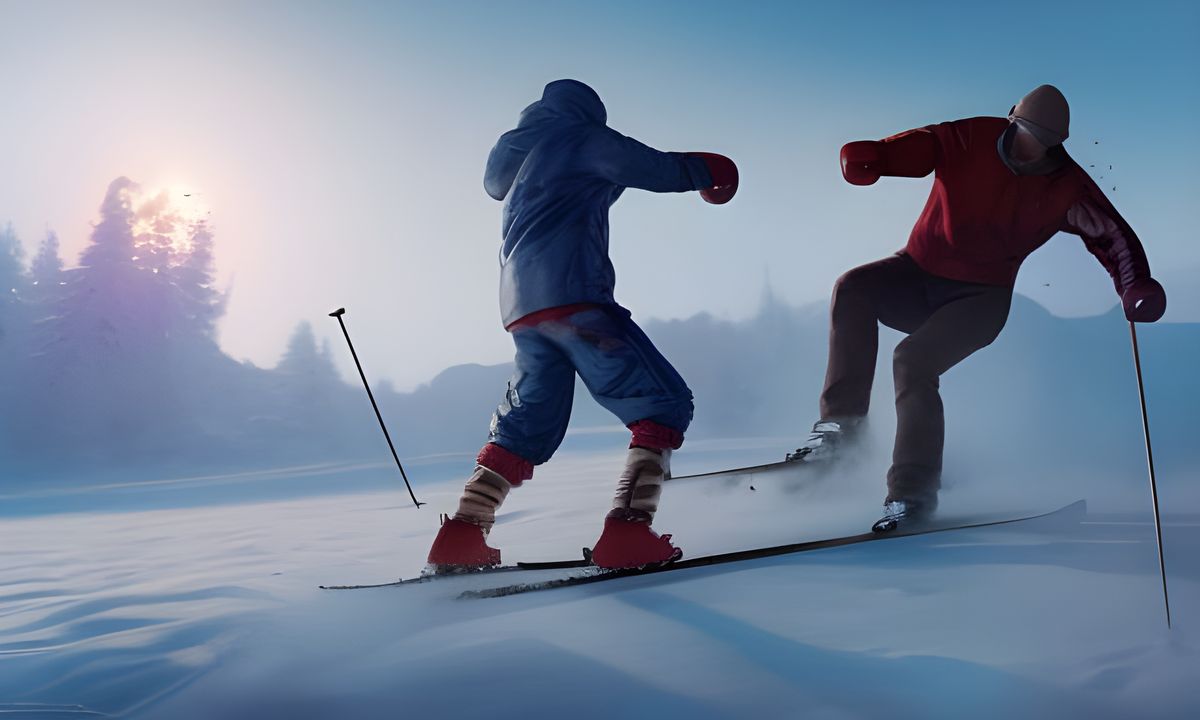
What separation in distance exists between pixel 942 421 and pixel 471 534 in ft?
3.06

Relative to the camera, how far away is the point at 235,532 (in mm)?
2387

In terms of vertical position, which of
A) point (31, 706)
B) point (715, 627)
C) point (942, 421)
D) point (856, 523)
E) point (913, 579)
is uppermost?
point (942, 421)

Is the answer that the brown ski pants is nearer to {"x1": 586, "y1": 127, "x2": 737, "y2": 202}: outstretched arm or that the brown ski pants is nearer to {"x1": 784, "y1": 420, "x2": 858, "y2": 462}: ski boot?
{"x1": 784, "y1": 420, "x2": 858, "y2": 462}: ski boot

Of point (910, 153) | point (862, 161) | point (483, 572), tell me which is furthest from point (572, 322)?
point (910, 153)

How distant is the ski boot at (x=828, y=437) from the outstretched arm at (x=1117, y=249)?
0.56m

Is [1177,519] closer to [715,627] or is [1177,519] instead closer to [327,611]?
[715,627]

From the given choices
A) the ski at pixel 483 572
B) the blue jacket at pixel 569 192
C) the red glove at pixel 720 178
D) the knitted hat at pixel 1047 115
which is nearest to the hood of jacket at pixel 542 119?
the blue jacket at pixel 569 192

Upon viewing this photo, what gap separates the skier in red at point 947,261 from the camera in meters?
1.63

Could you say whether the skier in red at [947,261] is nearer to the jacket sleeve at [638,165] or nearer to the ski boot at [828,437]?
the ski boot at [828,437]

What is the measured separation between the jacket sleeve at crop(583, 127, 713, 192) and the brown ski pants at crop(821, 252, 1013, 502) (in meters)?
0.51

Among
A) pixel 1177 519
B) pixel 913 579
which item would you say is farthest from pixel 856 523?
pixel 1177 519

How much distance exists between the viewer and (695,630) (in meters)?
1.14

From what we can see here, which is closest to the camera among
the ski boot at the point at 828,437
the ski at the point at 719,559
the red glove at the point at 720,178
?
the ski at the point at 719,559

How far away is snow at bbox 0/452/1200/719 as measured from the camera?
36.5 inches
